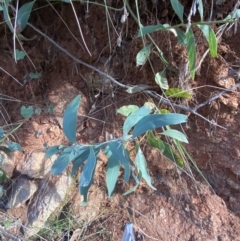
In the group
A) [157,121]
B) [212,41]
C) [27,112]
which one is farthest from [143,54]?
[27,112]

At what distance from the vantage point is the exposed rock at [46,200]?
124 centimetres

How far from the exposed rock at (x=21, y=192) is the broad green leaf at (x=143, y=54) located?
60cm

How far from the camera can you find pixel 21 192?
49.2 inches

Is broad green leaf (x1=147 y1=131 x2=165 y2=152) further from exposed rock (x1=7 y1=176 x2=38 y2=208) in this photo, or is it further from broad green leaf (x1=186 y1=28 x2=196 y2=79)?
exposed rock (x1=7 y1=176 x2=38 y2=208)

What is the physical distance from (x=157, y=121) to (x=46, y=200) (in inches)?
25.7

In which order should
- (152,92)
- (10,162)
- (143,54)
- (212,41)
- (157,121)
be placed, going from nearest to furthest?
(157,121) < (212,41) < (143,54) < (152,92) < (10,162)

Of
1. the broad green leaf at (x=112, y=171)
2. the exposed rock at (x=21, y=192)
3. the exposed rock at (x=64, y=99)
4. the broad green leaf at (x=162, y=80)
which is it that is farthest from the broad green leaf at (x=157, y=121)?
the exposed rock at (x=21, y=192)

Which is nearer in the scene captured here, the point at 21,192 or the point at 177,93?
the point at 177,93

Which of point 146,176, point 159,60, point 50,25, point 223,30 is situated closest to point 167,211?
point 146,176

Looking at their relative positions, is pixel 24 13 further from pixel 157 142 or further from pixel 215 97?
pixel 215 97

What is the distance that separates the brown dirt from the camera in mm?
1120

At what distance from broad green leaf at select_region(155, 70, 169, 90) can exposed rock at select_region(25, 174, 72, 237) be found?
1.58 feet

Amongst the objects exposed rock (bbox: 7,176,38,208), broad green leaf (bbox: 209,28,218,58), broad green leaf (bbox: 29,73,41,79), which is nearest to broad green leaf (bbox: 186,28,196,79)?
broad green leaf (bbox: 209,28,218,58)

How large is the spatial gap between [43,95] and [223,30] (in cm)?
67
